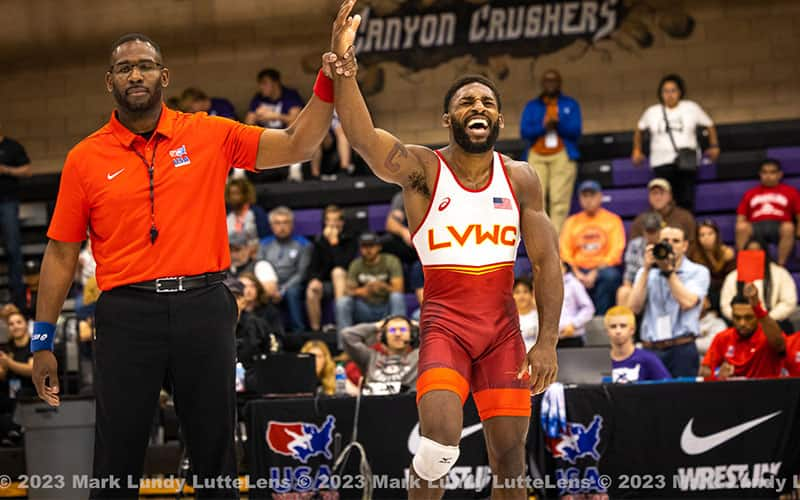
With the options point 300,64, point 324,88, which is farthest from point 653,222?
point 300,64

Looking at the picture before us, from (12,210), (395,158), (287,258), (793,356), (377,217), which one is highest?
(12,210)

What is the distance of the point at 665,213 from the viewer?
35.3 ft

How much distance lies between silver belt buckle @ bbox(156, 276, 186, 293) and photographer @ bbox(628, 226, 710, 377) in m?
5.36

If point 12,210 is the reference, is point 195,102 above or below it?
above

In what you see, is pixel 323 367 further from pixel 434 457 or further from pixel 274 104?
pixel 274 104

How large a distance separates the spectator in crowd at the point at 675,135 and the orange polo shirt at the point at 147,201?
327 inches

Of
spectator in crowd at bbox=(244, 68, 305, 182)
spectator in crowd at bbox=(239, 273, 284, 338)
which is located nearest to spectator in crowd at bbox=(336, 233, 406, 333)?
spectator in crowd at bbox=(239, 273, 284, 338)

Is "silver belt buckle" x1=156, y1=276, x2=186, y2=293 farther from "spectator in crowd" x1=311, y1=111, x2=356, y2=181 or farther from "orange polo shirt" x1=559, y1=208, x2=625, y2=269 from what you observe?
"spectator in crowd" x1=311, y1=111, x2=356, y2=181

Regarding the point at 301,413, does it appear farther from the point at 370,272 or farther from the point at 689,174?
the point at 689,174

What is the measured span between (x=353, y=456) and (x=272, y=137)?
3593 millimetres

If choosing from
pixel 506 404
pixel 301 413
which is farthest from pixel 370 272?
pixel 506 404

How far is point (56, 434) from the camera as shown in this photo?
25.4 ft

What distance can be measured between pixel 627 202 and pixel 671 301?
366 cm

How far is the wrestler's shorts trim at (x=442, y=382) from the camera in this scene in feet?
14.9
